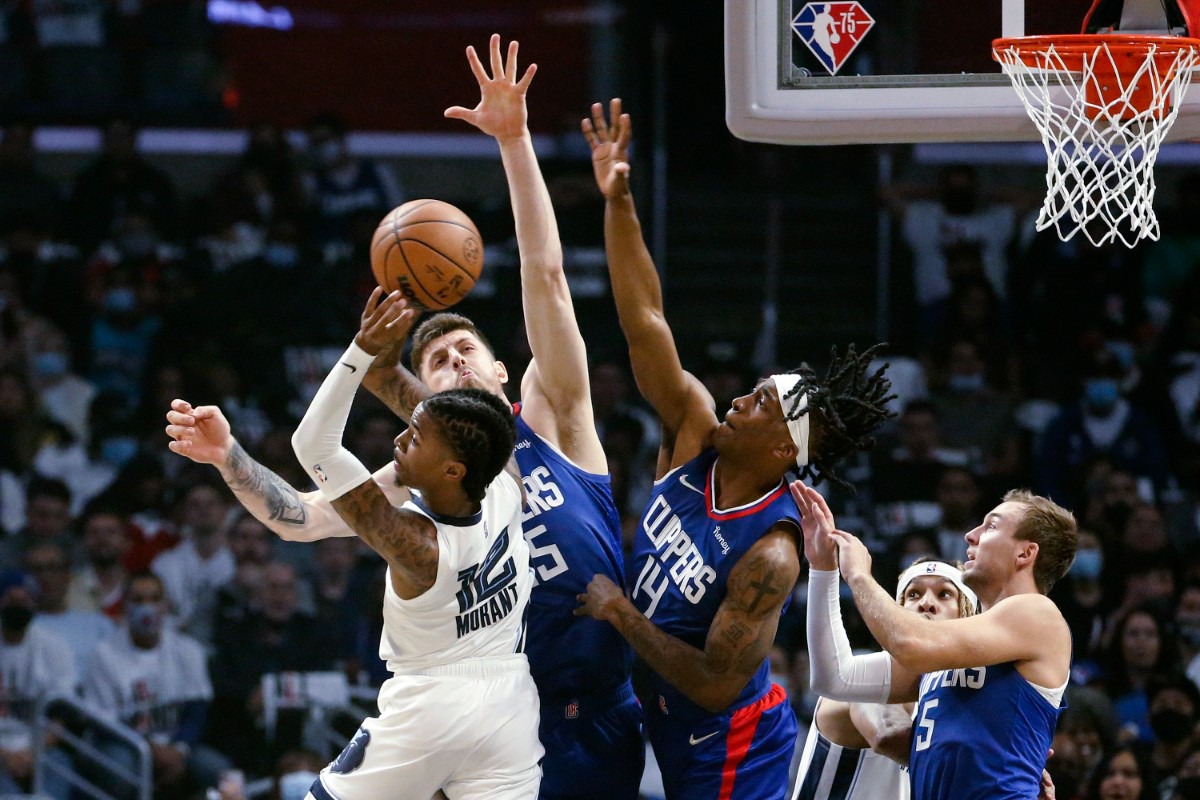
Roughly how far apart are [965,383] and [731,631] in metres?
5.83

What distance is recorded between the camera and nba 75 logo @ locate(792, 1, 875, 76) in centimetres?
500

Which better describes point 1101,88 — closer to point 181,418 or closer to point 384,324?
point 384,324

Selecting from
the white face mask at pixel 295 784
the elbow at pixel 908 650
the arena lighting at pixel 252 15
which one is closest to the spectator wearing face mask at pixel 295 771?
the white face mask at pixel 295 784

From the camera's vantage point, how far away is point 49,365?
9.67 m

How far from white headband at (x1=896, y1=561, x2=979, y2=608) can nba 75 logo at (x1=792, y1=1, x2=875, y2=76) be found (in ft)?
4.97

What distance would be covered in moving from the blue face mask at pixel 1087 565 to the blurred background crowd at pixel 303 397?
0.04 meters

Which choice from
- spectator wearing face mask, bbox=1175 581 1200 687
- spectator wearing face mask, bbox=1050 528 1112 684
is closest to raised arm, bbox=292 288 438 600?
spectator wearing face mask, bbox=1050 528 1112 684

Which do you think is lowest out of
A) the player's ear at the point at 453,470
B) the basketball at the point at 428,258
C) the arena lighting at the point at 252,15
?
the player's ear at the point at 453,470

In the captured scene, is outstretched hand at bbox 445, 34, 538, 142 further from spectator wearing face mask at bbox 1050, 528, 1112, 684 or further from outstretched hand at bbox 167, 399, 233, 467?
spectator wearing face mask at bbox 1050, 528, 1112, 684

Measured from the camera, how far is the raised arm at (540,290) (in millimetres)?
4723

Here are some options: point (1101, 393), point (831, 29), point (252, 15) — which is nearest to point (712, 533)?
A: point (831, 29)

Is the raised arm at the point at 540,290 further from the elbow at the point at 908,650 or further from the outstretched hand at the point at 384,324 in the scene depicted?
the elbow at the point at 908,650

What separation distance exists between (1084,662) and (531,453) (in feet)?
13.7

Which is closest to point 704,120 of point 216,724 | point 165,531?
point 165,531
